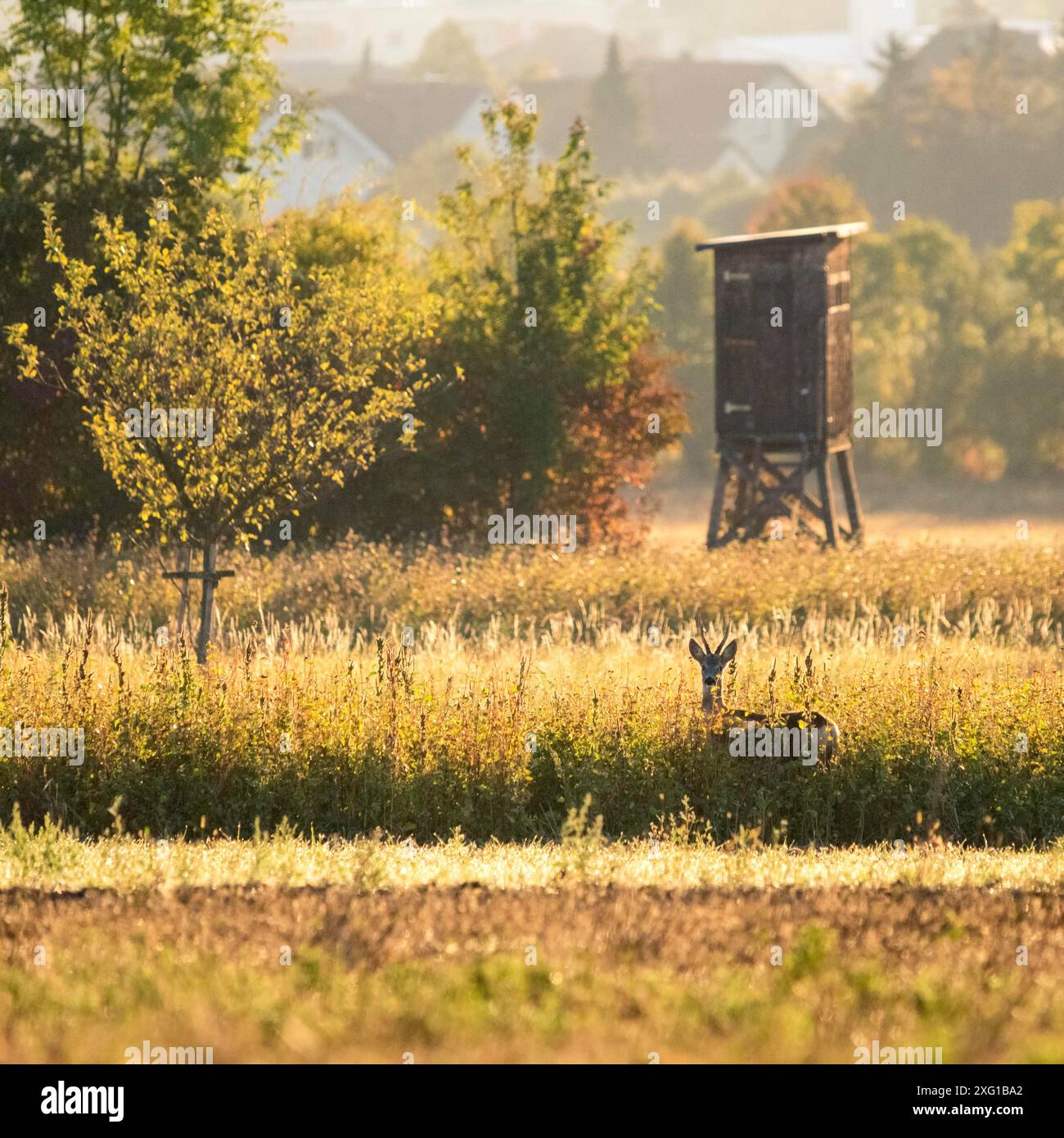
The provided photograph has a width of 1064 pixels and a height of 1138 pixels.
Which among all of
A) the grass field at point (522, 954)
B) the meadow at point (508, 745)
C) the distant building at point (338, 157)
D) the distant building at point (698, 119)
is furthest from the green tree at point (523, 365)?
the distant building at point (698, 119)

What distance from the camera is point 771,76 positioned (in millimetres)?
115500

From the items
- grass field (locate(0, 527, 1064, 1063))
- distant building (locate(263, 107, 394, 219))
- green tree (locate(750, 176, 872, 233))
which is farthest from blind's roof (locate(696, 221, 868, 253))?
distant building (locate(263, 107, 394, 219))

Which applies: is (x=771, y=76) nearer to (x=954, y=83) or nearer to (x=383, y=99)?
(x=383, y=99)

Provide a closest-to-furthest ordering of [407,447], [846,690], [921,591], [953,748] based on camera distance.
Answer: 1. [953,748]
2. [846,690]
3. [921,591]
4. [407,447]

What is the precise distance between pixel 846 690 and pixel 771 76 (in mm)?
108104

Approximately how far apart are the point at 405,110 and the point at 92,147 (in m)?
76.1

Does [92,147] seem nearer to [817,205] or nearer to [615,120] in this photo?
[817,205]

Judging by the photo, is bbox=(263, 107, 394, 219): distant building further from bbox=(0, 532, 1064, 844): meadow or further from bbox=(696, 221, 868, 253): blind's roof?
bbox=(0, 532, 1064, 844): meadow

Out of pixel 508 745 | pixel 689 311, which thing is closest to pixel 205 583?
pixel 508 745

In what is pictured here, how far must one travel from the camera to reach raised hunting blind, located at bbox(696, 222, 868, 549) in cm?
2673

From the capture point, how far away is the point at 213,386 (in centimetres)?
1560

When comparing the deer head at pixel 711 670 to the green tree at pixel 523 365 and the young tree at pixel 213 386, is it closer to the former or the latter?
the young tree at pixel 213 386

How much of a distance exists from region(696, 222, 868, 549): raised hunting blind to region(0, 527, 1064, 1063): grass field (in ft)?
21.2

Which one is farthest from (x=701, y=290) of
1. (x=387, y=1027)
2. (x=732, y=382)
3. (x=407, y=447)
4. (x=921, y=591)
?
(x=387, y=1027)
